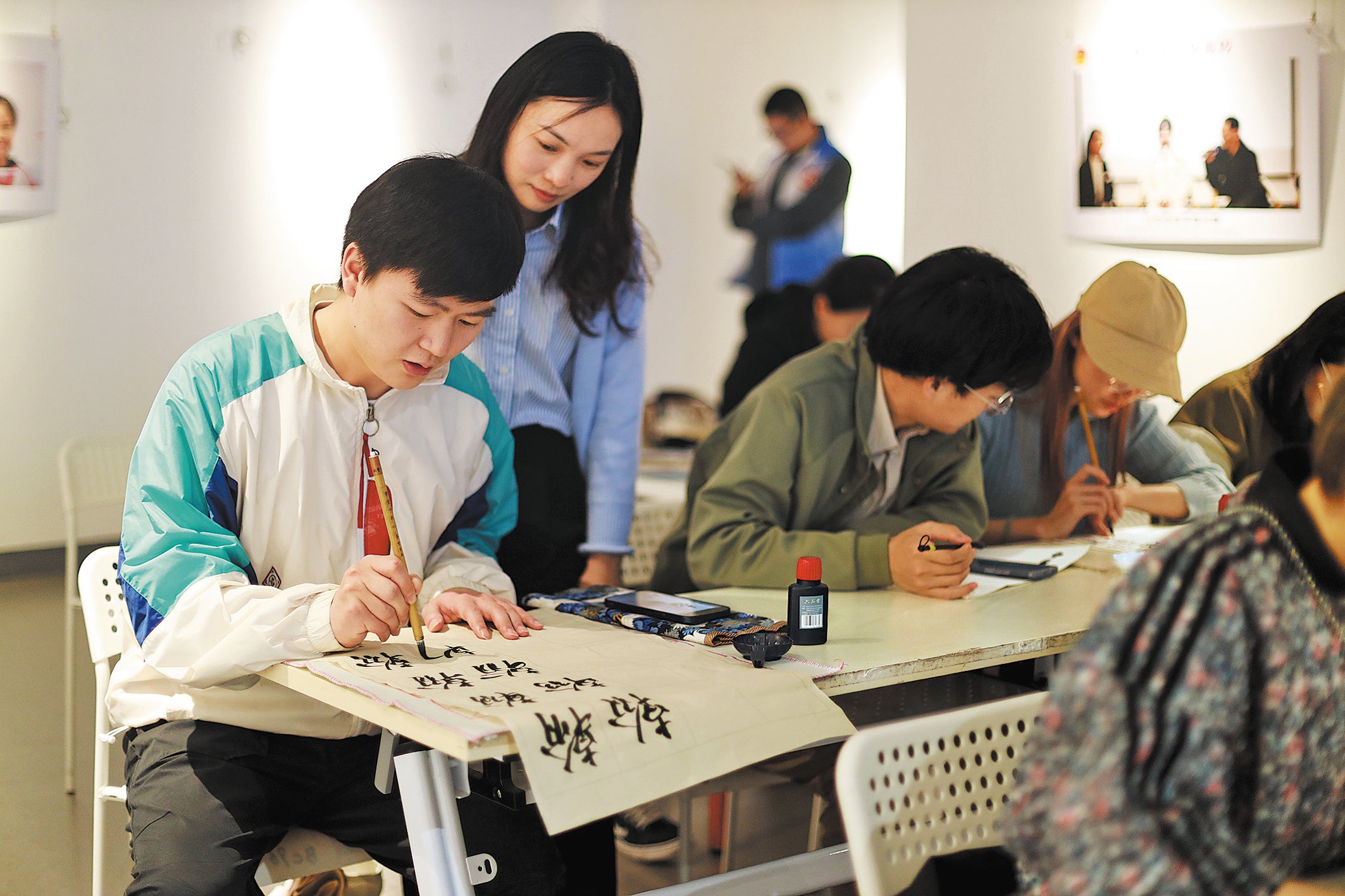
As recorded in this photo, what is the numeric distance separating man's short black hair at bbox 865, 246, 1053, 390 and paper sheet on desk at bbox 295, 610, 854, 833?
0.85 m

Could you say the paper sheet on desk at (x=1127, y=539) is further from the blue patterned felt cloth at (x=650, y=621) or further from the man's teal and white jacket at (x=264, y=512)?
the man's teal and white jacket at (x=264, y=512)

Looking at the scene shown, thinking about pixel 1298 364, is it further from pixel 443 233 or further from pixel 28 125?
pixel 28 125

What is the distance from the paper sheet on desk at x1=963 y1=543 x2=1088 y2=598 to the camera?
2279mm

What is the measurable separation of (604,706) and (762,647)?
30 cm

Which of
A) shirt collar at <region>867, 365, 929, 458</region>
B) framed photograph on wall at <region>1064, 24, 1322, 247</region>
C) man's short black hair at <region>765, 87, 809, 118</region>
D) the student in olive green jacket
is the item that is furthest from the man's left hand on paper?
man's short black hair at <region>765, 87, 809, 118</region>

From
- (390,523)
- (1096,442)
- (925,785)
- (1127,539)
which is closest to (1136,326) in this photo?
(1096,442)

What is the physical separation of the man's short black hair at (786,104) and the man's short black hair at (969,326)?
3.72 meters

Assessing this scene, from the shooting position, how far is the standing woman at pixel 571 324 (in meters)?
2.28

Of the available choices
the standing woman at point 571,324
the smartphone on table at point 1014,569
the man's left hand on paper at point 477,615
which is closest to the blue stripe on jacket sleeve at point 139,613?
the man's left hand on paper at point 477,615

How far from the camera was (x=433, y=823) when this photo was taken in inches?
57.0

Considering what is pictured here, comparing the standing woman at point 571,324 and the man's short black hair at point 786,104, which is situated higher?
the man's short black hair at point 786,104

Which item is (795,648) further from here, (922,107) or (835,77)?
(835,77)

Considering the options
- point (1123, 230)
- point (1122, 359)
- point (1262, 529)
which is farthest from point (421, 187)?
point (1123, 230)

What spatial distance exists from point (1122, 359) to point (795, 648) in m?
1.34
